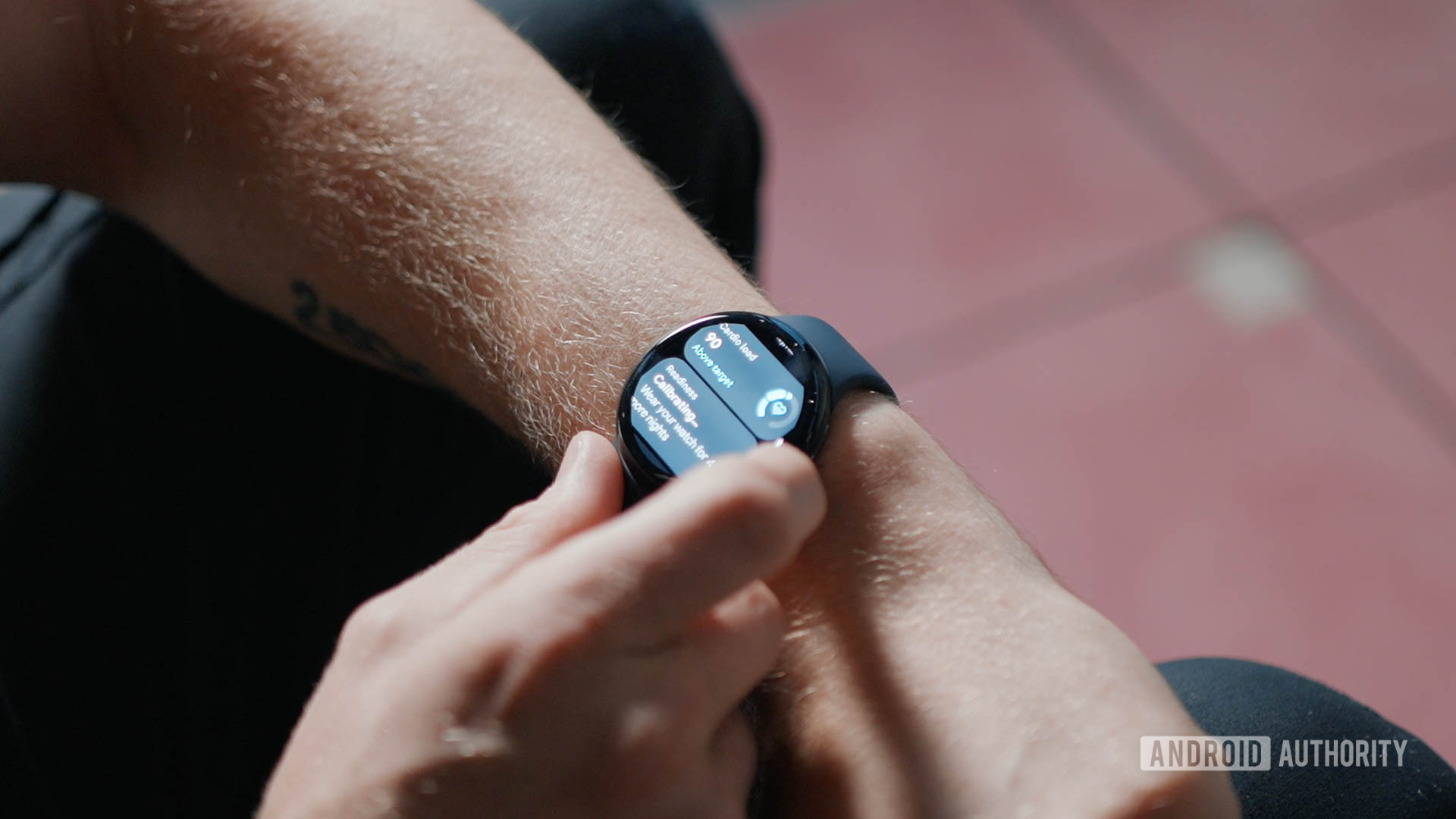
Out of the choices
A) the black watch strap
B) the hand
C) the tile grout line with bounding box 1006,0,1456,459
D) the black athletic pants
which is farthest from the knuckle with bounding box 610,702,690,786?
the tile grout line with bounding box 1006,0,1456,459

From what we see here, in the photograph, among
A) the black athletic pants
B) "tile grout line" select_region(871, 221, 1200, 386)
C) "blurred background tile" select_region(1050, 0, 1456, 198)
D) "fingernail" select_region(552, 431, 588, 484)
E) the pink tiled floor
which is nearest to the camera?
"fingernail" select_region(552, 431, 588, 484)

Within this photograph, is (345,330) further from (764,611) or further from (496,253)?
(764,611)

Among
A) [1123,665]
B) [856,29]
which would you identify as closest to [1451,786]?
[1123,665]

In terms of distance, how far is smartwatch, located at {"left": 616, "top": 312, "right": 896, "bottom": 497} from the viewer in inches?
24.0

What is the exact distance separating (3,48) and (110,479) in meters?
0.32

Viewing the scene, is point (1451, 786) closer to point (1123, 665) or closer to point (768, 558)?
point (1123, 665)

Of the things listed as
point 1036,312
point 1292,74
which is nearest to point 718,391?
point 1036,312

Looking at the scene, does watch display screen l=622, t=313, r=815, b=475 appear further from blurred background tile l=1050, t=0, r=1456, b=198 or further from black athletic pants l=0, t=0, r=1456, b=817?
blurred background tile l=1050, t=0, r=1456, b=198

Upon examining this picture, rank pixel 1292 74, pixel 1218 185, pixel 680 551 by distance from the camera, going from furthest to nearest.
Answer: pixel 1292 74
pixel 1218 185
pixel 680 551

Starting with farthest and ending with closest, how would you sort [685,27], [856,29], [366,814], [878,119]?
[856,29] → [878,119] → [685,27] → [366,814]

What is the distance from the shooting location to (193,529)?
0.78 m

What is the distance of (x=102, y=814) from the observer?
731 millimetres

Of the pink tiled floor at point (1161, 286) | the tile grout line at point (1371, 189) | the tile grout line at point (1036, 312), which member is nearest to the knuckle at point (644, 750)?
the pink tiled floor at point (1161, 286)

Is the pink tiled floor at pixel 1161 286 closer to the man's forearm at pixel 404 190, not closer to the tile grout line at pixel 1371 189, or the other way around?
the tile grout line at pixel 1371 189
